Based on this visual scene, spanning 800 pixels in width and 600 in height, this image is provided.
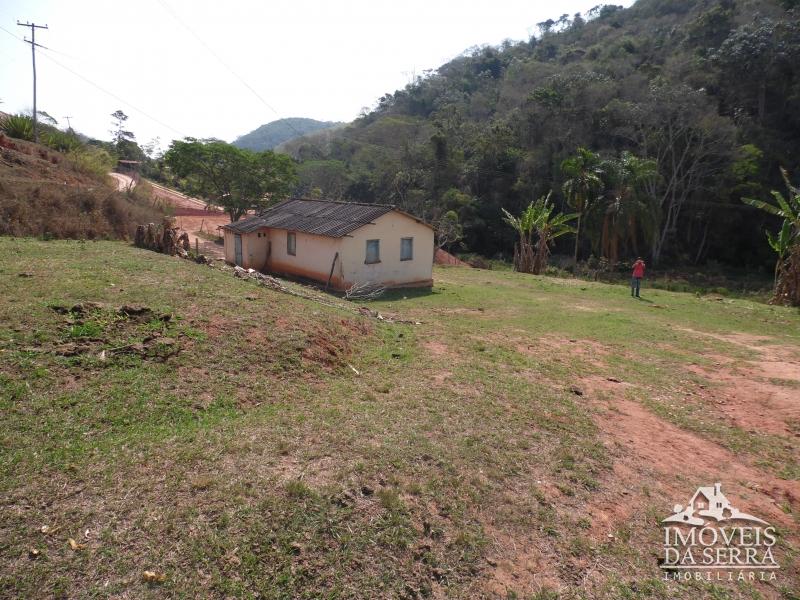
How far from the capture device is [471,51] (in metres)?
122

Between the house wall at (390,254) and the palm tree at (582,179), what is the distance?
44.0 feet

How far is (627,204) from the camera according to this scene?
31062mm

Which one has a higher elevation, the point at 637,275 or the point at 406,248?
the point at 406,248

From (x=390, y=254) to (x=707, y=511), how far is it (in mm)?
15497

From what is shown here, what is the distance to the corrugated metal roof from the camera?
19.5 m

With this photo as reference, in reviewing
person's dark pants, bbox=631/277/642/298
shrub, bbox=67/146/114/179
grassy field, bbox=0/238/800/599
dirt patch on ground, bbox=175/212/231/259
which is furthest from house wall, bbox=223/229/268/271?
person's dark pants, bbox=631/277/642/298

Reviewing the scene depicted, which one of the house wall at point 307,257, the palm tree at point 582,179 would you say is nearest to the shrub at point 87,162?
the house wall at point 307,257

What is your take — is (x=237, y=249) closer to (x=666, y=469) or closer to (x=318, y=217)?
(x=318, y=217)

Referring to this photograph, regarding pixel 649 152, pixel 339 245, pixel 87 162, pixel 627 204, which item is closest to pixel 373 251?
pixel 339 245

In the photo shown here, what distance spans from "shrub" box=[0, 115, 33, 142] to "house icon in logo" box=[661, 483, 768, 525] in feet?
107

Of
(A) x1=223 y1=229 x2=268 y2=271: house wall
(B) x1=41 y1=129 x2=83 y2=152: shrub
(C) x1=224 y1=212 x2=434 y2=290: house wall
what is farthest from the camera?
(B) x1=41 y1=129 x2=83 y2=152: shrub

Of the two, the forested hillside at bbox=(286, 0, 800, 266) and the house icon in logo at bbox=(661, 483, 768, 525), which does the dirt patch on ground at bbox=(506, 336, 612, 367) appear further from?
the forested hillside at bbox=(286, 0, 800, 266)

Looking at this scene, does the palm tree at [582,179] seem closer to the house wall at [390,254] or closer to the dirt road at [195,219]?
the house wall at [390,254]
